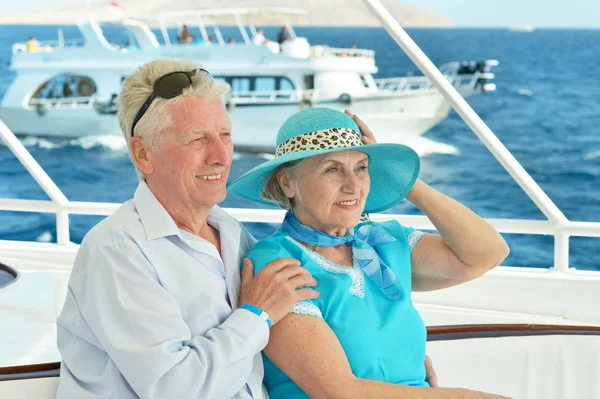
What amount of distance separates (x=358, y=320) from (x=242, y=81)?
62.7 feet

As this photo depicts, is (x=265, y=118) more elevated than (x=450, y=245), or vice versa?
(x=450, y=245)

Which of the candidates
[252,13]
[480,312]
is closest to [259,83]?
[252,13]

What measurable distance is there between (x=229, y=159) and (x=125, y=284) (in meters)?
0.29

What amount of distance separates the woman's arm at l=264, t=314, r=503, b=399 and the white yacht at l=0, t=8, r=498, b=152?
15.9 meters

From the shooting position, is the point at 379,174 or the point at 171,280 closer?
the point at 171,280

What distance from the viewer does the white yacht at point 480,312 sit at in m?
1.87

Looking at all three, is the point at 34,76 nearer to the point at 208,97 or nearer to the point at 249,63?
the point at 249,63

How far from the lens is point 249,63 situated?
20500 millimetres

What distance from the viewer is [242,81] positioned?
20.3 metres

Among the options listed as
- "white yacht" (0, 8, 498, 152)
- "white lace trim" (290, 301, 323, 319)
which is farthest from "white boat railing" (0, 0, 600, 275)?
"white yacht" (0, 8, 498, 152)

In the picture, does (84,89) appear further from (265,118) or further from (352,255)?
(352,255)

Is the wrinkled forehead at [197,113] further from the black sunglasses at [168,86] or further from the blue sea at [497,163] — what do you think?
the blue sea at [497,163]

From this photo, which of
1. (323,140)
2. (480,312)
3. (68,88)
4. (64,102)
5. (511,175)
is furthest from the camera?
(64,102)

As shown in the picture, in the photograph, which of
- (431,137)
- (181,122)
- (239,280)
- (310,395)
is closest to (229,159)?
(181,122)
